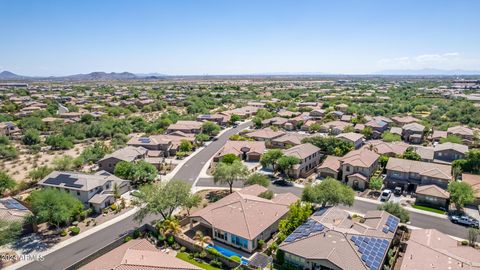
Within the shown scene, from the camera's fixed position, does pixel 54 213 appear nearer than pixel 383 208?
Yes

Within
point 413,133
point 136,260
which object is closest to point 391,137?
point 413,133

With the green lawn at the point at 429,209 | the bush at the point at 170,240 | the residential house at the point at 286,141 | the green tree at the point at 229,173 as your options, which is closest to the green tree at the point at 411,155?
the green lawn at the point at 429,209

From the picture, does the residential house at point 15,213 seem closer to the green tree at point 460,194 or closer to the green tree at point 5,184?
the green tree at point 5,184

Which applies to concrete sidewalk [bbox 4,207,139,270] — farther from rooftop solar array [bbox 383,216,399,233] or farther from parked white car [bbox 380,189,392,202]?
parked white car [bbox 380,189,392,202]

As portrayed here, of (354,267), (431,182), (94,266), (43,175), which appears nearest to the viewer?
(354,267)

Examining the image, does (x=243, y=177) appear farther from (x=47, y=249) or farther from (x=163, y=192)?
(x=47, y=249)

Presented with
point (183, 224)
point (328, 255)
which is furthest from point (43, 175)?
point (328, 255)
